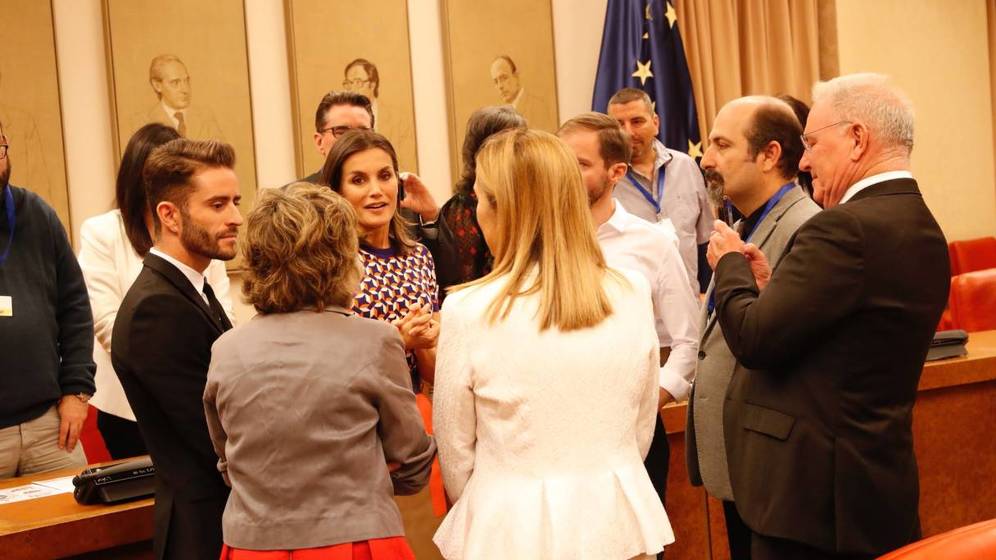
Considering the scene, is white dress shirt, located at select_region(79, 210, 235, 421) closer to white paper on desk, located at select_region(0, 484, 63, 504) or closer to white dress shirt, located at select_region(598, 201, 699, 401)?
white paper on desk, located at select_region(0, 484, 63, 504)

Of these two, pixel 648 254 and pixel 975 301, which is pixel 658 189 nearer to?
pixel 975 301

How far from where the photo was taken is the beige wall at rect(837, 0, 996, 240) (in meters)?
8.21

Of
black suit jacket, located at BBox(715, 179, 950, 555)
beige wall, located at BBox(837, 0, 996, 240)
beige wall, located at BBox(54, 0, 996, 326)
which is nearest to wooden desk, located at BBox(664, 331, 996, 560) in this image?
black suit jacket, located at BBox(715, 179, 950, 555)

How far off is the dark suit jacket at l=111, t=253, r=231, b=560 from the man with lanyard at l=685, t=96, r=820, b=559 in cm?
130

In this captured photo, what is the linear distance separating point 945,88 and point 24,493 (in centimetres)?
808

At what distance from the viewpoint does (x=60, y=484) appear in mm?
2912

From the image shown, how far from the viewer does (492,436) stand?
215 cm

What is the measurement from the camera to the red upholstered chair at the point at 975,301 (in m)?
5.57

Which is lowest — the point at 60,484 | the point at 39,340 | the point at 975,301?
the point at 975,301

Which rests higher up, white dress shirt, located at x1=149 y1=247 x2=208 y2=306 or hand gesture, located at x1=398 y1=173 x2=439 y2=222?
hand gesture, located at x1=398 y1=173 x2=439 y2=222

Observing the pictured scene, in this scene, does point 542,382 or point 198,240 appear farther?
point 198,240

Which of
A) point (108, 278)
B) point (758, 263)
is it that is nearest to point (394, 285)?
point (758, 263)

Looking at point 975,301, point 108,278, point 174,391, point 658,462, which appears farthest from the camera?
point 975,301

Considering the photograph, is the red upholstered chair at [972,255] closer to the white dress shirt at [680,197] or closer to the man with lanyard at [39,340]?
the white dress shirt at [680,197]
